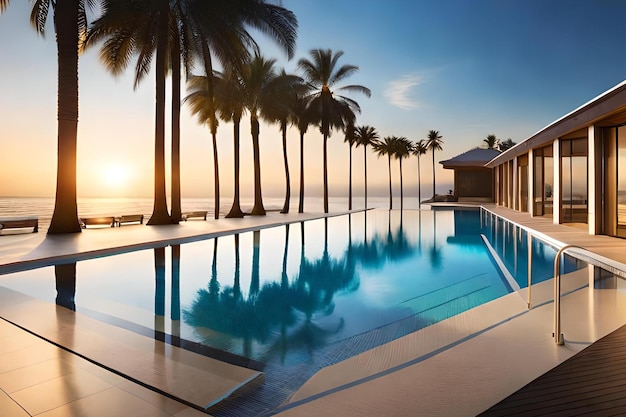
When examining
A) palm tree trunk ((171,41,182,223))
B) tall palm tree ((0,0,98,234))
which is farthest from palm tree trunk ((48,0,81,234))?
palm tree trunk ((171,41,182,223))

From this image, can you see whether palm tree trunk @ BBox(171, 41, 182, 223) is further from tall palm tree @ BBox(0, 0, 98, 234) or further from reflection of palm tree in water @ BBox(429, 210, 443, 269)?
reflection of palm tree in water @ BBox(429, 210, 443, 269)

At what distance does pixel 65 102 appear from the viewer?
13.6 meters

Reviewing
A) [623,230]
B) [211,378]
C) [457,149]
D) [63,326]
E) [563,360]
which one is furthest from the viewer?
[457,149]

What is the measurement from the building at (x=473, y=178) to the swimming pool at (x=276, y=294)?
2929 cm

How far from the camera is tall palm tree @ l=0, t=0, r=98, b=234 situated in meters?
13.6

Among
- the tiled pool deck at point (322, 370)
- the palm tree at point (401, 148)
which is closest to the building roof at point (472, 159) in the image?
the palm tree at point (401, 148)

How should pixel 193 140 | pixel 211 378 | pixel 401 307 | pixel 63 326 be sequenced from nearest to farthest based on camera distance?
pixel 211 378 < pixel 63 326 < pixel 401 307 < pixel 193 140

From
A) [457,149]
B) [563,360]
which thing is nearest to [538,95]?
[457,149]

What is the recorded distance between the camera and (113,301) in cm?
615

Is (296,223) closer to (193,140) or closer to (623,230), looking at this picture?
(623,230)

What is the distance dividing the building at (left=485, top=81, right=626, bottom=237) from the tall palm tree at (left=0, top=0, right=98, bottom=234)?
53.7 feet

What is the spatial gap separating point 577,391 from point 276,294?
193 inches

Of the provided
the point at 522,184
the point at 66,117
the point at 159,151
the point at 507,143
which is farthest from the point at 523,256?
the point at 507,143

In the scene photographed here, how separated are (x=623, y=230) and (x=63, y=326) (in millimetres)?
14210
